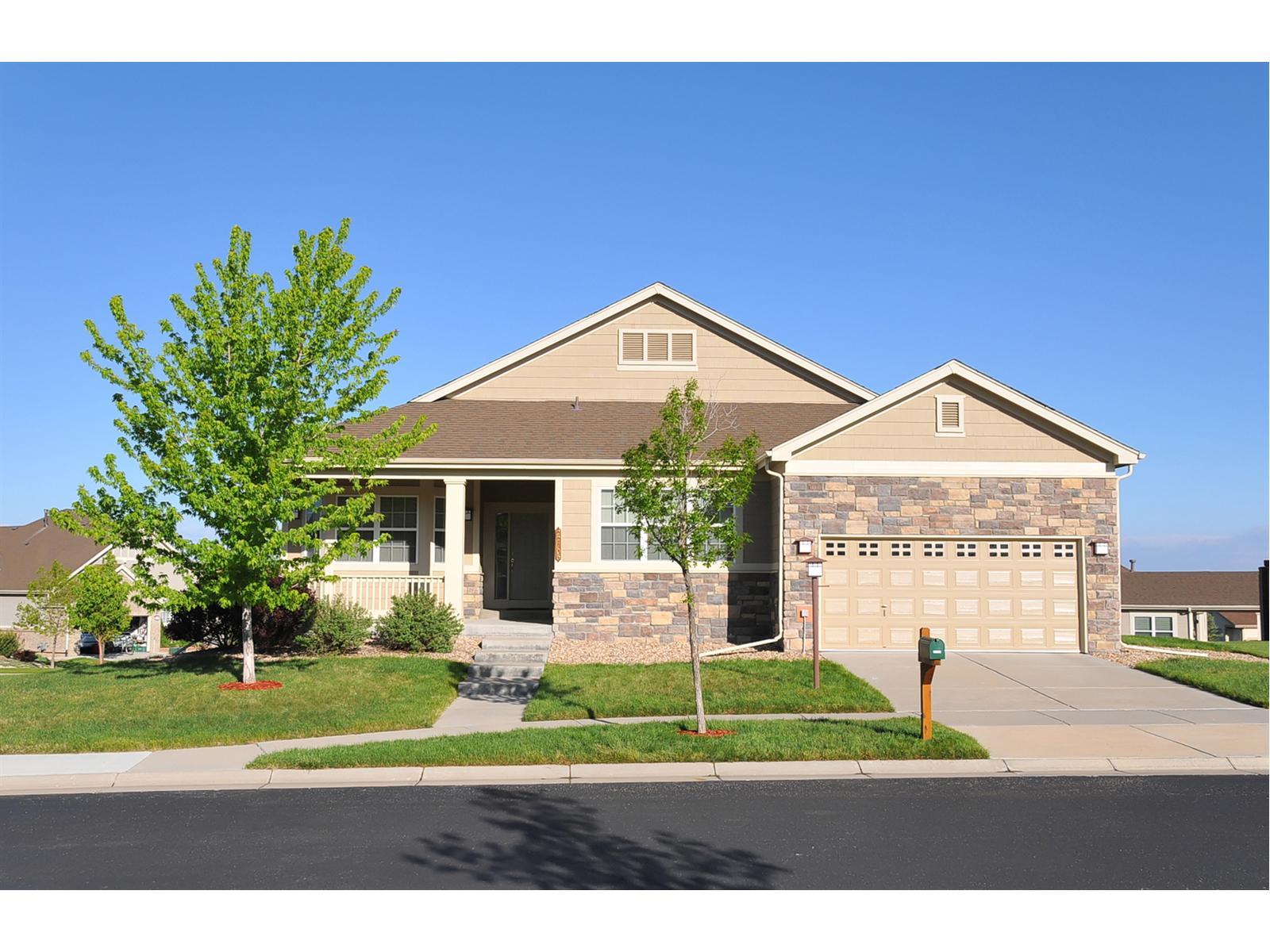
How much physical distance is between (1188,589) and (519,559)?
1180 inches

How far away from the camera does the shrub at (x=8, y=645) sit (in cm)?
3569

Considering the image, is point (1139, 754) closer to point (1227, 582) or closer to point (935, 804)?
point (935, 804)

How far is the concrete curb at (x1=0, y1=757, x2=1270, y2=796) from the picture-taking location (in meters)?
9.80

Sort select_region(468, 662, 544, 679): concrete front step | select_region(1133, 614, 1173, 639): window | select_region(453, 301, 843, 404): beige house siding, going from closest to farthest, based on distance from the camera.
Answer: select_region(468, 662, 544, 679): concrete front step
select_region(453, 301, 843, 404): beige house siding
select_region(1133, 614, 1173, 639): window

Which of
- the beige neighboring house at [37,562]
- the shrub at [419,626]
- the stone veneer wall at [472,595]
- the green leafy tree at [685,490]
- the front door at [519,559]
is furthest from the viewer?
the beige neighboring house at [37,562]

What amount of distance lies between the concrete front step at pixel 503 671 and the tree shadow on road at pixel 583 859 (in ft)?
24.2

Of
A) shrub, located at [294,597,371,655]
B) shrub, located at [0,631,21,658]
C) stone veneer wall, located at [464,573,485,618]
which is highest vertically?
stone veneer wall, located at [464,573,485,618]

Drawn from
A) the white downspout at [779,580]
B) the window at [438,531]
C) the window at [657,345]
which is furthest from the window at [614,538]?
the window at [657,345]

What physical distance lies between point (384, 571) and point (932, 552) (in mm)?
10102

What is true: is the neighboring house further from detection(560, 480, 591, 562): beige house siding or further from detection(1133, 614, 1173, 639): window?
detection(560, 480, 591, 562): beige house siding

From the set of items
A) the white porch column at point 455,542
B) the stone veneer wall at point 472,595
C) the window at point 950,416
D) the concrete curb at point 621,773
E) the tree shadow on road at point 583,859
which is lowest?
the concrete curb at point 621,773

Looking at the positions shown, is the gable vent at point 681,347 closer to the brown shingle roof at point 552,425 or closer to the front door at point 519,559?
the brown shingle roof at point 552,425

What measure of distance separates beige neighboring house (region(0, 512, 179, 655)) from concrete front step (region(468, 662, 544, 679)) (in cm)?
2799

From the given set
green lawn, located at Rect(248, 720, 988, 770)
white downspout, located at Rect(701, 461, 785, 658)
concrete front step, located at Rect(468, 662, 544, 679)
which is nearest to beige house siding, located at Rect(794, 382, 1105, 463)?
white downspout, located at Rect(701, 461, 785, 658)
